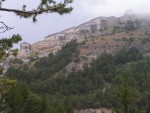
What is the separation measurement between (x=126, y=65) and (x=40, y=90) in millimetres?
42487

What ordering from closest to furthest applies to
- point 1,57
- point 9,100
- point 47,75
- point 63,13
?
1. point 63,13
2. point 1,57
3. point 9,100
4. point 47,75

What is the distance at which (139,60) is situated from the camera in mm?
193625

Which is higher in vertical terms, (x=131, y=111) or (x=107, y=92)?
(x=131, y=111)

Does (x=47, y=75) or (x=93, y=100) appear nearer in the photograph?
(x=93, y=100)

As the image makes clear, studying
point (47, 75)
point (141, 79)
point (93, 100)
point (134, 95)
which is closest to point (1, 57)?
point (134, 95)

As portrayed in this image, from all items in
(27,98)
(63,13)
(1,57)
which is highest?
(63,13)

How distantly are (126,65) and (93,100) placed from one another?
41.6 metres

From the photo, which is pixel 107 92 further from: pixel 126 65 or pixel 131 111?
pixel 131 111

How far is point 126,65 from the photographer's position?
619 feet

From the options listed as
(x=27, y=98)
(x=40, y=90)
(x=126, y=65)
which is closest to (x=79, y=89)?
(x=40, y=90)

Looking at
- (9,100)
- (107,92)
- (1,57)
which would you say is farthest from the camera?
(107,92)

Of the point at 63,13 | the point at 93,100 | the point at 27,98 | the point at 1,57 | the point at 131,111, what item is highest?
the point at 63,13

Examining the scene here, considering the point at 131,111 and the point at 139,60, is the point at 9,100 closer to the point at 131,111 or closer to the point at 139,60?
the point at 131,111

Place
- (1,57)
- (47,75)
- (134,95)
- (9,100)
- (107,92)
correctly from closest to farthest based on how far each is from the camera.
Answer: (1,57)
(134,95)
(9,100)
(107,92)
(47,75)
